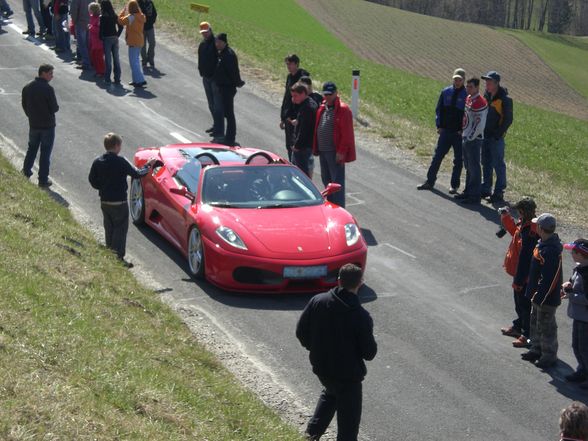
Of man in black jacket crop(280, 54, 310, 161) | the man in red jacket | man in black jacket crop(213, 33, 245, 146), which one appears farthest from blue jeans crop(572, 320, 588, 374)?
man in black jacket crop(213, 33, 245, 146)

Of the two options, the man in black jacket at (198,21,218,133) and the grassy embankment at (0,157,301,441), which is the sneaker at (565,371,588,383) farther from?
the man in black jacket at (198,21,218,133)

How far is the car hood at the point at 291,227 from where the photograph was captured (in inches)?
463

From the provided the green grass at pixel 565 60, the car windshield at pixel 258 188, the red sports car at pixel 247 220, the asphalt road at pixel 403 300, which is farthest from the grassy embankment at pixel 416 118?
the green grass at pixel 565 60

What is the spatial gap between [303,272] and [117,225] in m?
2.56

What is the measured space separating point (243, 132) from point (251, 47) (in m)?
9.64

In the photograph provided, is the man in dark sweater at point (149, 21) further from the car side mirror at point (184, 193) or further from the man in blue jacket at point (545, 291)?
the man in blue jacket at point (545, 291)

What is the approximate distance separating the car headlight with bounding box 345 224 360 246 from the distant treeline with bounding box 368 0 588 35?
12281 centimetres

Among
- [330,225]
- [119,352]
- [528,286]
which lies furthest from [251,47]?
[119,352]

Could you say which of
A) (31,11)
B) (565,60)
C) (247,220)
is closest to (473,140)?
(247,220)

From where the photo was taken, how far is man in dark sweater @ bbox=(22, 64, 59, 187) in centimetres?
1552

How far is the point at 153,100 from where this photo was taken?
2209cm

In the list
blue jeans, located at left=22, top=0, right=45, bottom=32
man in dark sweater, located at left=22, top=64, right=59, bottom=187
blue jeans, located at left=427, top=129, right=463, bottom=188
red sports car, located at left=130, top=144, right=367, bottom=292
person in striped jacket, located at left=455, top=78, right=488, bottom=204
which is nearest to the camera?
red sports car, located at left=130, top=144, right=367, bottom=292

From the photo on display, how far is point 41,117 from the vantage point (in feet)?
51.4

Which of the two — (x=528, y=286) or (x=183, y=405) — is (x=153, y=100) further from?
(x=183, y=405)
